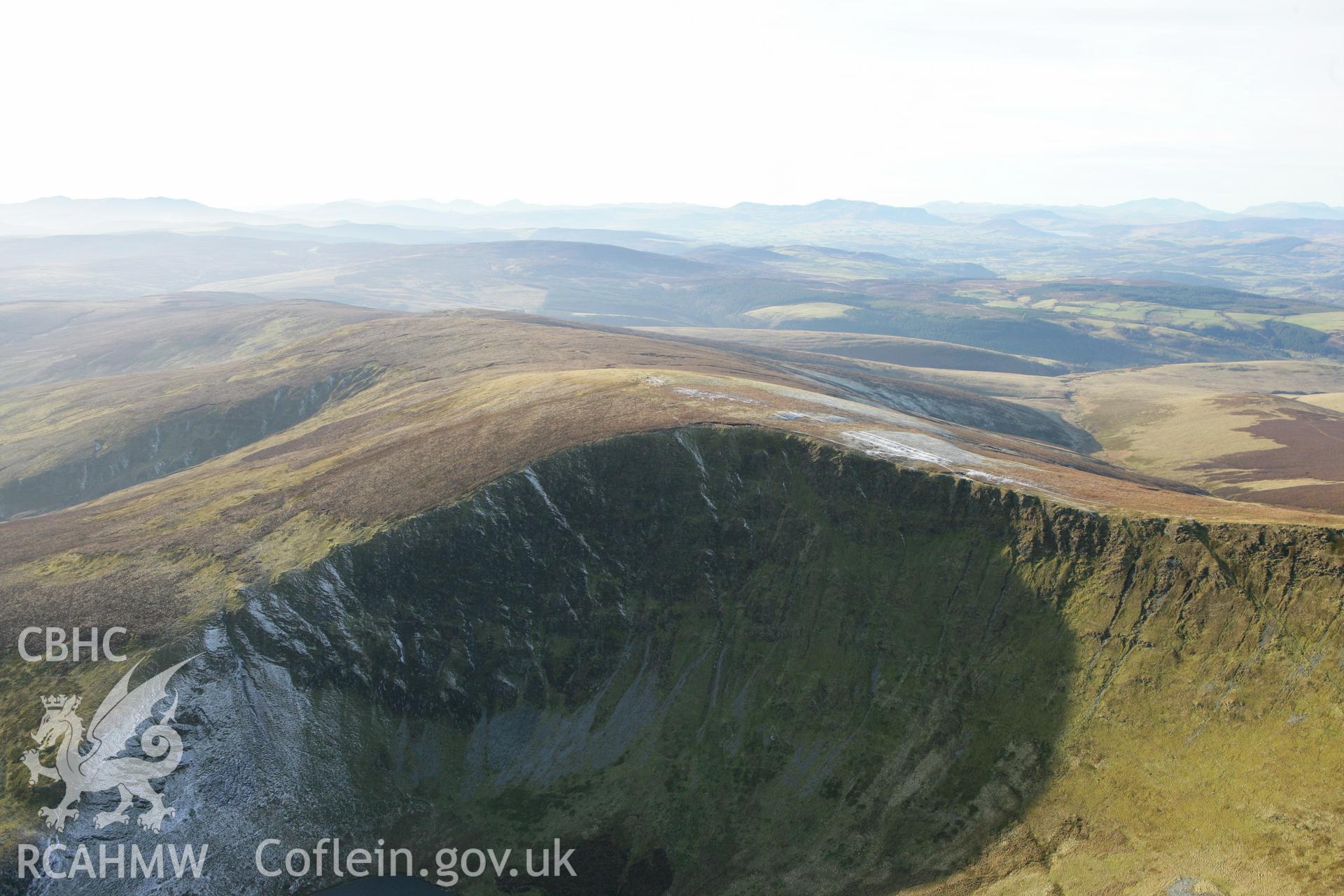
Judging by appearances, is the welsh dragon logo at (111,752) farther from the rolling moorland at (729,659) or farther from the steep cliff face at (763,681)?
the steep cliff face at (763,681)

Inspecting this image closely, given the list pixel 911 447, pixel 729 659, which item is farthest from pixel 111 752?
pixel 911 447

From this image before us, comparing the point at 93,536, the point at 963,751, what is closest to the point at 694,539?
the point at 963,751

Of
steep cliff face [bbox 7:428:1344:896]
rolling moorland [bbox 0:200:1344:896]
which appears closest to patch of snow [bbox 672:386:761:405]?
rolling moorland [bbox 0:200:1344:896]

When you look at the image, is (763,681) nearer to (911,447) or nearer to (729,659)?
(729,659)

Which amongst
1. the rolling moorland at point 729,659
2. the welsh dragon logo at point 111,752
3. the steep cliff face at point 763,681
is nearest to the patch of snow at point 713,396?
the rolling moorland at point 729,659

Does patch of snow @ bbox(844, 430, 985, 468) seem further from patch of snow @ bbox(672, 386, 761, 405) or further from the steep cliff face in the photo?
patch of snow @ bbox(672, 386, 761, 405)
